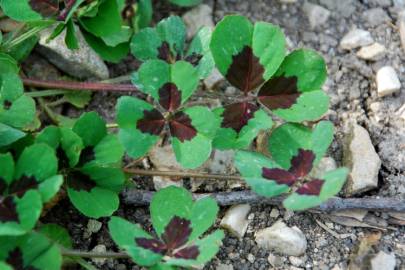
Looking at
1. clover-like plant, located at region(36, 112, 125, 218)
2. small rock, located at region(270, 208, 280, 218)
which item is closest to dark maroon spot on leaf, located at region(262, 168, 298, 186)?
small rock, located at region(270, 208, 280, 218)

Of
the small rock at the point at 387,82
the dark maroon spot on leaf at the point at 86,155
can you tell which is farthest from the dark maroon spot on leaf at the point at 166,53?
the small rock at the point at 387,82

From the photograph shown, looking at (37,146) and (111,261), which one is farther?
(111,261)

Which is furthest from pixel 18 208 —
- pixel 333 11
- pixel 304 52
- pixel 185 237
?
pixel 333 11

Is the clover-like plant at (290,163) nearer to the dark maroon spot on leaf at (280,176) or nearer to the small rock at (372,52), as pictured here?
the dark maroon spot on leaf at (280,176)

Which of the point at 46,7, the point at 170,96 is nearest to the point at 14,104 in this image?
the point at 46,7

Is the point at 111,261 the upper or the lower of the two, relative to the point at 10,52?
lower

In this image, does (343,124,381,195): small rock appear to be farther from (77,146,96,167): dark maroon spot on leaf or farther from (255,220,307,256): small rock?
(77,146,96,167): dark maroon spot on leaf

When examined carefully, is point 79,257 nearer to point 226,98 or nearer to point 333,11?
point 226,98

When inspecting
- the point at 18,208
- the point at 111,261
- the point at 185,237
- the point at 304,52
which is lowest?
the point at 111,261
